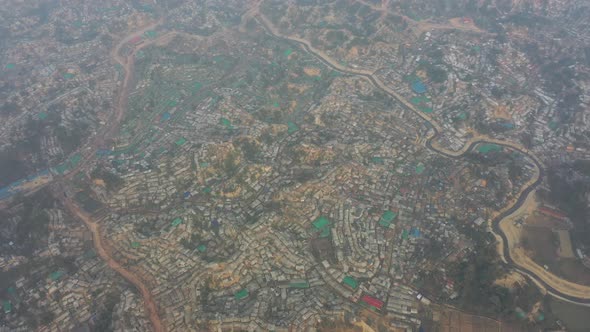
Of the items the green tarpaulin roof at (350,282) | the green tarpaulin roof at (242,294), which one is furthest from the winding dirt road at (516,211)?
the green tarpaulin roof at (242,294)

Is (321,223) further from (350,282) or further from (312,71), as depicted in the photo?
(312,71)

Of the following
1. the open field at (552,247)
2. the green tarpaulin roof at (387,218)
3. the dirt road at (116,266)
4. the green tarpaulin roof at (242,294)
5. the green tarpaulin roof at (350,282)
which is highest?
the dirt road at (116,266)

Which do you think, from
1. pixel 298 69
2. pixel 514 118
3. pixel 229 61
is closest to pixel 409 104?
pixel 514 118

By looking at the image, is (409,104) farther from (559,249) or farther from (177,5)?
(177,5)

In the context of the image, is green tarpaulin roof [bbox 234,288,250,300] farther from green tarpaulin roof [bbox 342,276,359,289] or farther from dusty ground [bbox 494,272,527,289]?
dusty ground [bbox 494,272,527,289]

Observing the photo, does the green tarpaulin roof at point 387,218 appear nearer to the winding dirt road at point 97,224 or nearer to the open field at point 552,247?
the open field at point 552,247

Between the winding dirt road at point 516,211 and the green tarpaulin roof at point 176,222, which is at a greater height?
the green tarpaulin roof at point 176,222

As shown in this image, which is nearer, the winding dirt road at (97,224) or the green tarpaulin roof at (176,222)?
the winding dirt road at (97,224)

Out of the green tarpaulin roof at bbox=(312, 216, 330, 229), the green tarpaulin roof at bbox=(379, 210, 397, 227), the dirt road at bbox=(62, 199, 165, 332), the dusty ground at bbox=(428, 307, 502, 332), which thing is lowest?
the dusty ground at bbox=(428, 307, 502, 332)

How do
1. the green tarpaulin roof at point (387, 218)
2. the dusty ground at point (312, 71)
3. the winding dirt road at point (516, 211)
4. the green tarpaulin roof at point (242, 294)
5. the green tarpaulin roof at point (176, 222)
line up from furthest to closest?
Result: the dusty ground at point (312, 71), the green tarpaulin roof at point (387, 218), the green tarpaulin roof at point (176, 222), the green tarpaulin roof at point (242, 294), the winding dirt road at point (516, 211)

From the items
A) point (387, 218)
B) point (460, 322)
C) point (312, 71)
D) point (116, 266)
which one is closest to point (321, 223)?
point (387, 218)

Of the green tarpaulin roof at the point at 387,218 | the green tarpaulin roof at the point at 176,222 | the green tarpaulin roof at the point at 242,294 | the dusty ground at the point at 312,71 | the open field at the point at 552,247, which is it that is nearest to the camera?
the green tarpaulin roof at the point at 242,294

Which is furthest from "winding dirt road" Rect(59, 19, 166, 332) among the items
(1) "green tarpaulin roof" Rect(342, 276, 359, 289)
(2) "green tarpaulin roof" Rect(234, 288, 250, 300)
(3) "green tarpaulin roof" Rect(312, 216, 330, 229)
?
(3) "green tarpaulin roof" Rect(312, 216, 330, 229)
